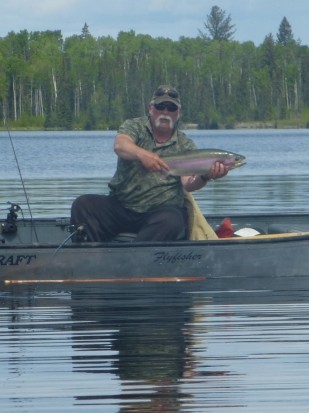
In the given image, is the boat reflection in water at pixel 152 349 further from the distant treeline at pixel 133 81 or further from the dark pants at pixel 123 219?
the distant treeline at pixel 133 81

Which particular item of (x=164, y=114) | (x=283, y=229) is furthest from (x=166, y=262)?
(x=283, y=229)

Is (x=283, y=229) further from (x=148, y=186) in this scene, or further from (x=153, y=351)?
(x=153, y=351)

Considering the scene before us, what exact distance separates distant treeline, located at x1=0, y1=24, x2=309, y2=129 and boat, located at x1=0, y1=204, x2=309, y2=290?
317ft

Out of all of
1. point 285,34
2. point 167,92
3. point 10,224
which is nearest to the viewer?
point 167,92

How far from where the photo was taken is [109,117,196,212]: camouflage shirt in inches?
461

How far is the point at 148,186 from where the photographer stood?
1177 cm

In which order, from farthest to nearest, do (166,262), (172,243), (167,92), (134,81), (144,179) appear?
(134,81) < (166,262) < (172,243) < (144,179) < (167,92)

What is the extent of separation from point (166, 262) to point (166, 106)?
1.29 meters

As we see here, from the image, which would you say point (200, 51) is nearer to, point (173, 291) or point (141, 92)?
point (141, 92)

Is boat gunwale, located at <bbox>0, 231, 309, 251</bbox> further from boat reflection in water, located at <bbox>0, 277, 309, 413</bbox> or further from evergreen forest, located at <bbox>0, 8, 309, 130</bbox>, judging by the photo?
evergreen forest, located at <bbox>0, 8, 309, 130</bbox>

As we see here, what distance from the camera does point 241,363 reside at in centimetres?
838

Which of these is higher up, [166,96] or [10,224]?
[166,96]

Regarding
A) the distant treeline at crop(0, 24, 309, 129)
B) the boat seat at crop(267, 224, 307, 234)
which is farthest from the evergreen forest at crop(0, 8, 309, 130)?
the boat seat at crop(267, 224, 307, 234)

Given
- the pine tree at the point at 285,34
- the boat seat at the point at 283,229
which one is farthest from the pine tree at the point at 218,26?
the boat seat at the point at 283,229
